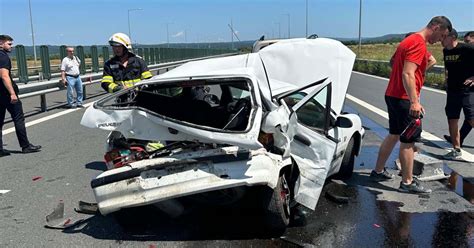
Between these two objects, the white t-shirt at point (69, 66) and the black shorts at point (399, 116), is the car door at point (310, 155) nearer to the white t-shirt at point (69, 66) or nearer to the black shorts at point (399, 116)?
the black shorts at point (399, 116)

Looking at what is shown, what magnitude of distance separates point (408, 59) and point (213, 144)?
2.49 meters

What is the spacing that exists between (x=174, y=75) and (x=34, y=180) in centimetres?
271

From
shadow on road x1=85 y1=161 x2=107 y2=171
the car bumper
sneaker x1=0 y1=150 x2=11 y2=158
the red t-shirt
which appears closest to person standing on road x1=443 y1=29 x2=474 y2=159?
the red t-shirt

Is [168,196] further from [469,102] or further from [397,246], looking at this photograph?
[469,102]

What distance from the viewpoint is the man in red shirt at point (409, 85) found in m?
5.20

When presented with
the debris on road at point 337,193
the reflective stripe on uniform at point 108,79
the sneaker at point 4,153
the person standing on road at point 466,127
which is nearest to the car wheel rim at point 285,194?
the debris on road at point 337,193

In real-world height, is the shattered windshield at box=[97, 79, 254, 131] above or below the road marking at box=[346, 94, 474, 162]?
above

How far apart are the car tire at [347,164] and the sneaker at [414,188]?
71 centimetres

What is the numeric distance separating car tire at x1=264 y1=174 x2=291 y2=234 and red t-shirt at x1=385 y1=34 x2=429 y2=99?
2059mm

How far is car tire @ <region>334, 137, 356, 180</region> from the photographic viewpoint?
593cm

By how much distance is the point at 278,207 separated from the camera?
4066 mm

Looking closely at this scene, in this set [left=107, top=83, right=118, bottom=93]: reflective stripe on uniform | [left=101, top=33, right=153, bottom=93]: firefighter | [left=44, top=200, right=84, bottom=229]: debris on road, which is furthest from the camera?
[left=101, top=33, right=153, bottom=93]: firefighter

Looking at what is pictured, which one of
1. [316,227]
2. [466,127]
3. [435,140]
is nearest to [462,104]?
[466,127]

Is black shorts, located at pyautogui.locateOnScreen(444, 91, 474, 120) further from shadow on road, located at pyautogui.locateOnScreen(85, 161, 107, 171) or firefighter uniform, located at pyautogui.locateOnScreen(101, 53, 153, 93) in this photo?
shadow on road, located at pyautogui.locateOnScreen(85, 161, 107, 171)
